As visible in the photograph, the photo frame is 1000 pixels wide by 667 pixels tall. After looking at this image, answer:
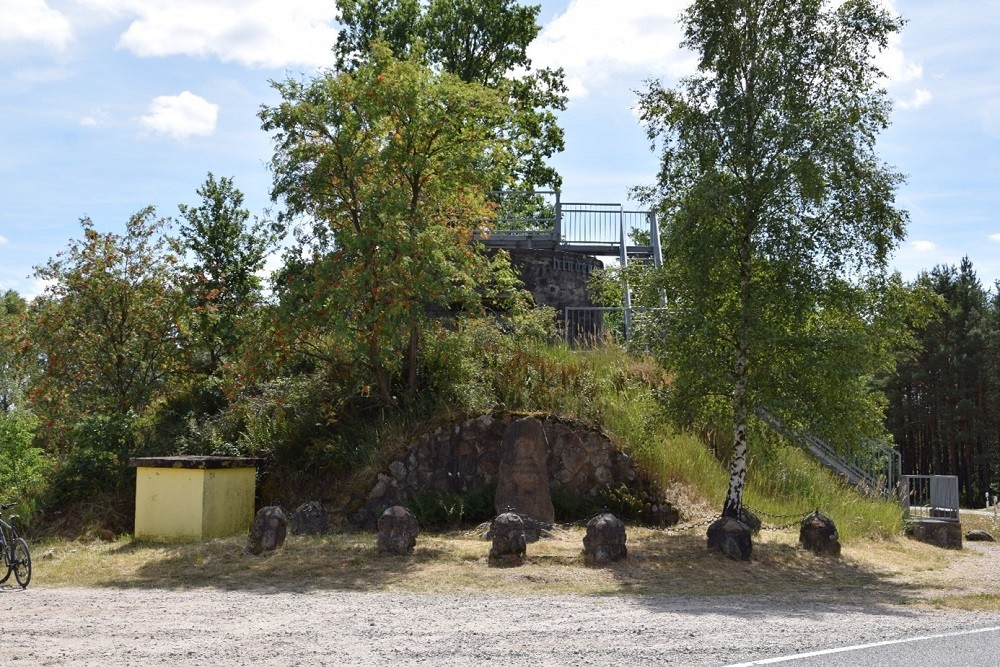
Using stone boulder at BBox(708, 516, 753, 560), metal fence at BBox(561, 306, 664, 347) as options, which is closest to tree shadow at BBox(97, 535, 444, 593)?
stone boulder at BBox(708, 516, 753, 560)

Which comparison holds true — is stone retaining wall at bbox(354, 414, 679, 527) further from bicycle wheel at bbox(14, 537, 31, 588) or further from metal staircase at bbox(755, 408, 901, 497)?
bicycle wheel at bbox(14, 537, 31, 588)

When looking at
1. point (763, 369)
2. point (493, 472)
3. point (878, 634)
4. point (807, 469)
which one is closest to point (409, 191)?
point (493, 472)

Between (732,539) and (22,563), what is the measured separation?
29.3ft

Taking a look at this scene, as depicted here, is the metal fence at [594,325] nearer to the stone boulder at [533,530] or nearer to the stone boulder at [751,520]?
the stone boulder at [751,520]

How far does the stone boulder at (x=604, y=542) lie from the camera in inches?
516

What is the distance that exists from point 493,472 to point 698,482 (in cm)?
350

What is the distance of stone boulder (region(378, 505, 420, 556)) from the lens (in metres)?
13.4

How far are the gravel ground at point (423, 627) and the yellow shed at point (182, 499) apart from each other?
3.74m

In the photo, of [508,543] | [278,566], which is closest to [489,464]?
[508,543]

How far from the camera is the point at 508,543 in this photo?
13023 millimetres

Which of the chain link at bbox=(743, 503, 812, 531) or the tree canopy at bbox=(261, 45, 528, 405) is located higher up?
the tree canopy at bbox=(261, 45, 528, 405)

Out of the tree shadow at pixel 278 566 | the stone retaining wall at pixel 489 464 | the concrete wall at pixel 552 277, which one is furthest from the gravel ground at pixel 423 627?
the concrete wall at pixel 552 277

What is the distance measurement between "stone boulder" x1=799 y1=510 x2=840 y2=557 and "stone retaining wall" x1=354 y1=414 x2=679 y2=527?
241 centimetres

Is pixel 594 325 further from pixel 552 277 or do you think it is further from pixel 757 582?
pixel 757 582
